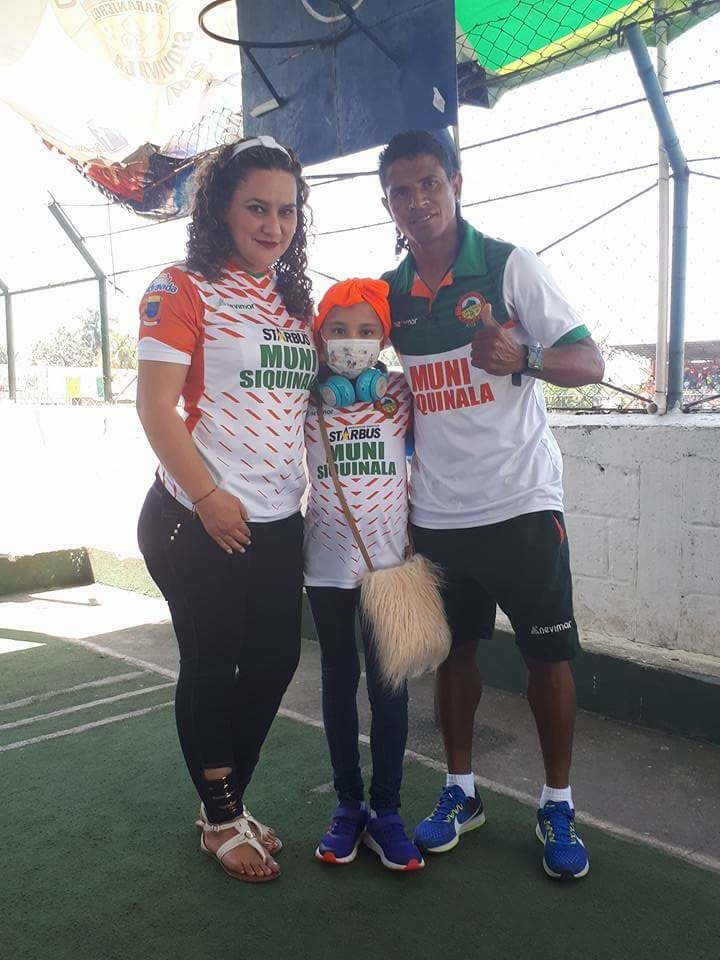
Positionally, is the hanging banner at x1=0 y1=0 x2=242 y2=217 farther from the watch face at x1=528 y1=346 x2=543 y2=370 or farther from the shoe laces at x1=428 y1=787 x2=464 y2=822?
the shoe laces at x1=428 y1=787 x2=464 y2=822

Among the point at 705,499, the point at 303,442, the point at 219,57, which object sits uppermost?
the point at 219,57

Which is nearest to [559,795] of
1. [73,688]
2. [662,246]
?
[662,246]

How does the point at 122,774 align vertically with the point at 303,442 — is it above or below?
below

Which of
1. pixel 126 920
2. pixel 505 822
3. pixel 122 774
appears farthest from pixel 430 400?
pixel 122 774

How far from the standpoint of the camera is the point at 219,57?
4.40 m

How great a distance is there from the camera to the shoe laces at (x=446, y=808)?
2348mm

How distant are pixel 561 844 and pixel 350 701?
25.5 inches

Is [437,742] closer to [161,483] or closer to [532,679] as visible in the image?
[532,679]

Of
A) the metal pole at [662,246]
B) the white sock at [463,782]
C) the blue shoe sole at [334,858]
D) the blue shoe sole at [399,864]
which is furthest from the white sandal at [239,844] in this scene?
the metal pole at [662,246]

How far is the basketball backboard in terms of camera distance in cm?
334

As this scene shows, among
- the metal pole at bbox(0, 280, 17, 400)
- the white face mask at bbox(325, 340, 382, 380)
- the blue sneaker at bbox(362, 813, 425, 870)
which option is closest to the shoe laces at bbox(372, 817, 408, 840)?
the blue sneaker at bbox(362, 813, 425, 870)

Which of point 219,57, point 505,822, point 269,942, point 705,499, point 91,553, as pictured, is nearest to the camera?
point 269,942

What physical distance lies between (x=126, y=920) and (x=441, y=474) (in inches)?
52.0

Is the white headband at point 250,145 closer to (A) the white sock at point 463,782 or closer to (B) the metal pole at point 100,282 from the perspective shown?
(A) the white sock at point 463,782
